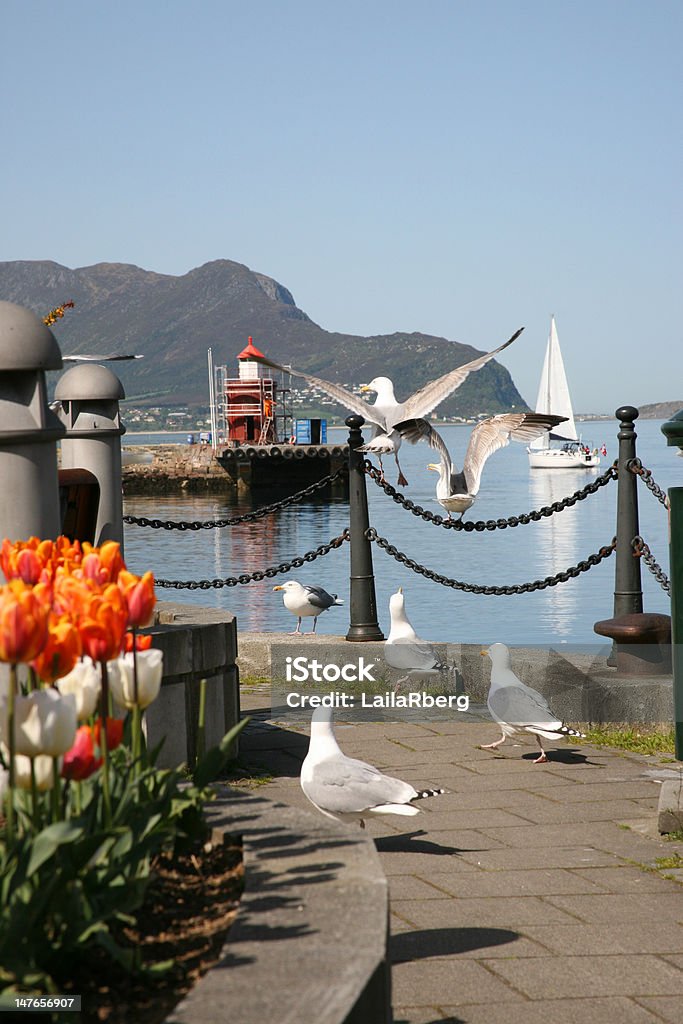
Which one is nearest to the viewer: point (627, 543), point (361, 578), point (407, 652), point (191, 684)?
point (191, 684)

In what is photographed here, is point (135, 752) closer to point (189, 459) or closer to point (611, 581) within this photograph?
point (611, 581)

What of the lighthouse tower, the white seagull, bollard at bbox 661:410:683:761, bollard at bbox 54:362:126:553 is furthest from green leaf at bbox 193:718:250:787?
the lighthouse tower

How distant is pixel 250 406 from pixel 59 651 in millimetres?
82567

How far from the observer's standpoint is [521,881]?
4418 mm

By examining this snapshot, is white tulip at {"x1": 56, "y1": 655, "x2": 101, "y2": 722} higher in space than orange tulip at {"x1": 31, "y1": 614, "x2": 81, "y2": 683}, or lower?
lower

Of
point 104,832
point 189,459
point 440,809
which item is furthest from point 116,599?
point 189,459

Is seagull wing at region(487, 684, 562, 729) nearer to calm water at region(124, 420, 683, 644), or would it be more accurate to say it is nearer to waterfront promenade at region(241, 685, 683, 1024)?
waterfront promenade at region(241, 685, 683, 1024)

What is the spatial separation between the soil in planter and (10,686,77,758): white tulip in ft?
1.35

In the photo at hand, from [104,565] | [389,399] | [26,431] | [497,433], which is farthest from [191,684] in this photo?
[389,399]

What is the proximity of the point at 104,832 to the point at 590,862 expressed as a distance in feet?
9.70

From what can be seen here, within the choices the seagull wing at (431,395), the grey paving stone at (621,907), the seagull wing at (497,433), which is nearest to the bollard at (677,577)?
the grey paving stone at (621,907)

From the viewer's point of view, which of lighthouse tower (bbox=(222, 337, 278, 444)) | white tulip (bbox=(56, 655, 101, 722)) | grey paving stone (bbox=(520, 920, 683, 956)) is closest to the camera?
white tulip (bbox=(56, 655, 101, 722))

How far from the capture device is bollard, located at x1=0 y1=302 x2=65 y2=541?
4.44 metres

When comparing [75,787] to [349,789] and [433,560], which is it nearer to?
[349,789]
